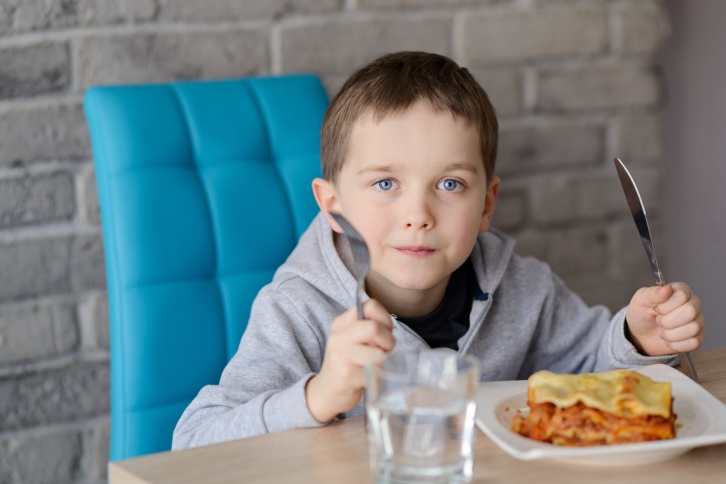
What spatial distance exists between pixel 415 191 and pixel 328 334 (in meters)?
0.21

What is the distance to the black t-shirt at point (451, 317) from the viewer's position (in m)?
1.22

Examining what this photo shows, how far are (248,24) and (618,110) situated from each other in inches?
31.3

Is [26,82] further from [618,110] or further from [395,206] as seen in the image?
[618,110]

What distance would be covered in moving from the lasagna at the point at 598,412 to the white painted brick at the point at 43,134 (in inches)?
34.4

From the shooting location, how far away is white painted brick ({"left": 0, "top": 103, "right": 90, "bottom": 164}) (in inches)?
50.8

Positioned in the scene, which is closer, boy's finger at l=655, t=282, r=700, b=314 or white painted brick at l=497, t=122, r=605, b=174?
boy's finger at l=655, t=282, r=700, b=314

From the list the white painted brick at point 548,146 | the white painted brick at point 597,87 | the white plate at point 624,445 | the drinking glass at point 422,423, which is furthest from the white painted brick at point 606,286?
the drinking glass at point 422,423

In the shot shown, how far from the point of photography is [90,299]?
138 centimetres

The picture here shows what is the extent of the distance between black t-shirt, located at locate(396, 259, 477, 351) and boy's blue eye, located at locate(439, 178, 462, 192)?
21 cm

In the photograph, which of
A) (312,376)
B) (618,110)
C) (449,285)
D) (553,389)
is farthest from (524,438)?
(618,110)

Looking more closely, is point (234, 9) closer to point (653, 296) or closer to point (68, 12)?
point (68, 12)

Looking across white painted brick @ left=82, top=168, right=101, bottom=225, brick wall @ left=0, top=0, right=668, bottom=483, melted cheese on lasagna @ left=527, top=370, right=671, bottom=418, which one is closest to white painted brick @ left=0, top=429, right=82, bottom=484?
brick wall @ left=0, top=0, right=668, bottom=483

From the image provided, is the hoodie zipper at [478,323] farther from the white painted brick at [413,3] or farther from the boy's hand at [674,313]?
the white painted brick at [413,3]

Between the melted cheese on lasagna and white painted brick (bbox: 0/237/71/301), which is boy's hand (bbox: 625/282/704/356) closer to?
the melted cheese on lasagna
